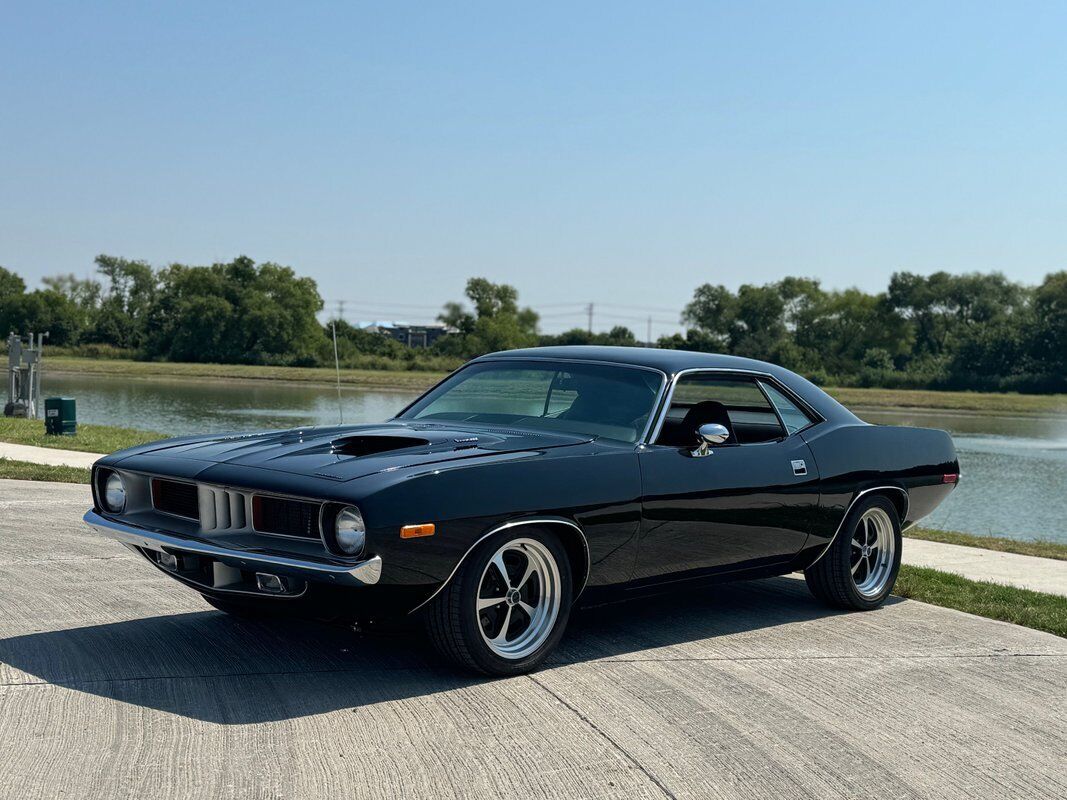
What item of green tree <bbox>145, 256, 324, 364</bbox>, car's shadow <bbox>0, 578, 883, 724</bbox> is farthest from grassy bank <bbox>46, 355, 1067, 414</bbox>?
car's shadow <bbox>0, 578, 883, 724</bbox>

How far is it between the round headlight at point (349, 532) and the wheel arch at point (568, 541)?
1.36ft

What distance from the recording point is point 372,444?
5746 millimetres

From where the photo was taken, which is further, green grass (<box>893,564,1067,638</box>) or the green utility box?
the green utility box

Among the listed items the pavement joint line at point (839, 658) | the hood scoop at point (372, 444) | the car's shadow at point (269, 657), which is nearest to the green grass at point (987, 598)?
the pavement joint line at point (839, 658)

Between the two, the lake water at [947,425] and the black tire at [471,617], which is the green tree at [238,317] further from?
the black tire at [471,617]

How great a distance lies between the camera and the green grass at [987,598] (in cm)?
734

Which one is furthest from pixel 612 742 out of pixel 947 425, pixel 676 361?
pixel 947 425

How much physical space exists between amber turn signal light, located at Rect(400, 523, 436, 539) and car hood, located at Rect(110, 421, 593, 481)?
323mm

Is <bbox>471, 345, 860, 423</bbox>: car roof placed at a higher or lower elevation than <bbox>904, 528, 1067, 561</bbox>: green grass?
higher

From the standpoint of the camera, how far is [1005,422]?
1908 inches

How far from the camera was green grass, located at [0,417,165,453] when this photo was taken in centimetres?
1820

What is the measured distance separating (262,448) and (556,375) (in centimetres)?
169

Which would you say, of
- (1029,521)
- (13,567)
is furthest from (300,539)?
(1029,521)

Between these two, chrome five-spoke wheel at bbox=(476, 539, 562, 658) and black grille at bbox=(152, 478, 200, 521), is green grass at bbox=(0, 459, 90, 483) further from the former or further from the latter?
chrome five-spoke wheel at bbox=(476, 539, 562, 658)
